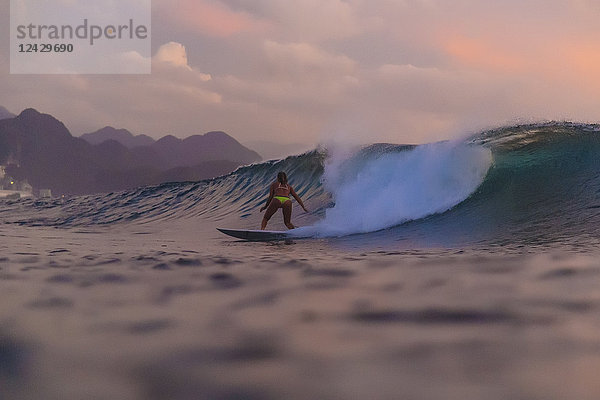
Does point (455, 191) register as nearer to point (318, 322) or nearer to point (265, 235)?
point (265, 235)

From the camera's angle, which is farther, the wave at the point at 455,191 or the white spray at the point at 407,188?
the white spray at the point at 407,188

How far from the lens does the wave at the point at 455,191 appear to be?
623 cm

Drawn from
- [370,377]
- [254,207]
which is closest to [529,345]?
[370,377]

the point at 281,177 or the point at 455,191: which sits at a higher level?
the point at 281,177

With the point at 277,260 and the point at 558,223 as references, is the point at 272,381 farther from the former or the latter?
the point at 558,223

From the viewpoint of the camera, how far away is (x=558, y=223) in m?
5.70

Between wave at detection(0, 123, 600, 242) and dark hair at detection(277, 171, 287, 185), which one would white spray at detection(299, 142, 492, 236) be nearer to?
wave at detection(0, 123, 600, 242)

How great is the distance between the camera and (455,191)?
791 cm

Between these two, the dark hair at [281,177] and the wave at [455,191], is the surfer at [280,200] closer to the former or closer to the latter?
the dark hair at [281,177]

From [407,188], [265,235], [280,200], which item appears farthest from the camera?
[407,188]

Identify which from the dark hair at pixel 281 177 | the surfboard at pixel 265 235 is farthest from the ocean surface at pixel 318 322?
the dark hair at pixel 281 177

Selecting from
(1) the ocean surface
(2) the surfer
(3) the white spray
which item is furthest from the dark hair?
(1) the ocean surface

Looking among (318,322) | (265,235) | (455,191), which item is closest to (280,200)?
(265,235)

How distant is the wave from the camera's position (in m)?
6.23
